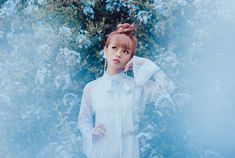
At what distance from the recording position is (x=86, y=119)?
9.46 feet

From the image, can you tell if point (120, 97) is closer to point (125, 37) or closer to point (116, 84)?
point (116, 84)

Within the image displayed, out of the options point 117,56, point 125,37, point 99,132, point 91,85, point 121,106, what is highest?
point 125,37

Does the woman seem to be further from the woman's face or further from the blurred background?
the blurred background

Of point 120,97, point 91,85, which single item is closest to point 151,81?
point 120,97

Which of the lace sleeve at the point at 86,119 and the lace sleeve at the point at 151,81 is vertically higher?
the lace sleeve at the point at 151,81

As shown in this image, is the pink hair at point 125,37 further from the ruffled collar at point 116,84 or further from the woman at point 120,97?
the ruffled collar at point 116,84

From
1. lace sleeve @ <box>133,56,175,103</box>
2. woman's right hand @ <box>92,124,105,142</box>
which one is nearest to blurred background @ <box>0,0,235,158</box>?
lace sleeve @ <box>133,56,175,103</box>

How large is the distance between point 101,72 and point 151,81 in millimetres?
379

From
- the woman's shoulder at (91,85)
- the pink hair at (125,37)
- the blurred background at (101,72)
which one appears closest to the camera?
the pink hair at (125,37)

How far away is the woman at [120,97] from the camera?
110 inches

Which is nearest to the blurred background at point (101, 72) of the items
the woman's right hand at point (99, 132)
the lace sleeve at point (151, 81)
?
the lace sleeve at point (151, 81)

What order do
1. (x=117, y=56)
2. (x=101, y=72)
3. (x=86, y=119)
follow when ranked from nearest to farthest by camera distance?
(x=117, y=56), (x=86, y=119), (x=101, y=72)

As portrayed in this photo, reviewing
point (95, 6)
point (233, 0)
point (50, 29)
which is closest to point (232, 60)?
point (233, 0)

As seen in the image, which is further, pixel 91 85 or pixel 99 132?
pixel 91 85
